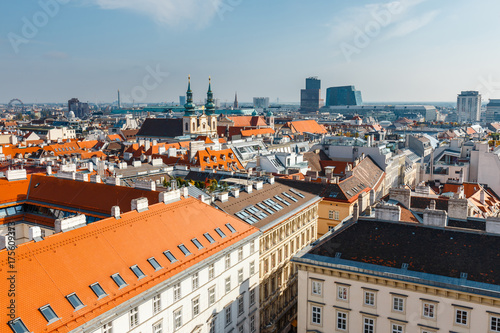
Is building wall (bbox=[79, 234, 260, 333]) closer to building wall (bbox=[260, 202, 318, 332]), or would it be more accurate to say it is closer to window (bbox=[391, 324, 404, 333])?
building wall (bbox=[260, 202, 318, 332])

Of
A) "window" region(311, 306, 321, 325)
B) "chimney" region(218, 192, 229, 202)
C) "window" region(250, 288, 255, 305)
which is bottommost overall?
"window" region(250, 288, 255, 305)

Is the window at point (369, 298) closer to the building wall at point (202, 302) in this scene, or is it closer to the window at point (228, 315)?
the building wall at point (202, 302)

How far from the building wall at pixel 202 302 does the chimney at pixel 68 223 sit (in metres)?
7.86

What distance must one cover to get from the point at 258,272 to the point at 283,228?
635cm

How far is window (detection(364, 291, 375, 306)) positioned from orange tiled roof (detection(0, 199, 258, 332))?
40.3ft

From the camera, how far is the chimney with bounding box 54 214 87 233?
31.3 meters

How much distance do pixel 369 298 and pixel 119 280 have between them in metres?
16.8

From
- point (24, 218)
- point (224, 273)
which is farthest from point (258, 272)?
point (24, 218)

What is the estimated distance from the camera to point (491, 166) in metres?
76.6

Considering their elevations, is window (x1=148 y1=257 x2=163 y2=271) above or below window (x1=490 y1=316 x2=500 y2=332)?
above

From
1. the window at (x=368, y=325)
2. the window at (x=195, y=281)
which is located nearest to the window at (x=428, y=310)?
the window at (x=368, y=325)

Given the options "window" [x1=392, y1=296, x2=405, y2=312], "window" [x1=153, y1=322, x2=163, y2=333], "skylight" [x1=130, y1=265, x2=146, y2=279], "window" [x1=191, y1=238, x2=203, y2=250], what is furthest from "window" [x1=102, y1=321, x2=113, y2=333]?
"window" [x1=392, y1=296, x2=405, y2=312]

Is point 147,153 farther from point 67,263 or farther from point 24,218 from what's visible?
point 67,263

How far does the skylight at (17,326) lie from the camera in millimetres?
22323
